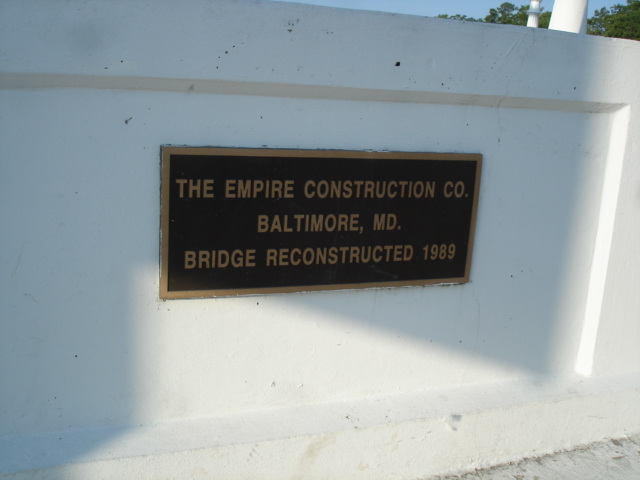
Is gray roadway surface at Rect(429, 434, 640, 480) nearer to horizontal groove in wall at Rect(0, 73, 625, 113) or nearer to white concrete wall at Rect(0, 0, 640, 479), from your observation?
white concrete wall at Rect(0, 0, 640, 479)

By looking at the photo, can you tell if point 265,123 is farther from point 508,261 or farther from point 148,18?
point 508,261

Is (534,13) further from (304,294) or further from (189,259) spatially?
(189,259)

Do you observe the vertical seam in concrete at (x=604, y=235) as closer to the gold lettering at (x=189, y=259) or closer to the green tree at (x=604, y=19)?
the gold lettering at (x=189, y=259)

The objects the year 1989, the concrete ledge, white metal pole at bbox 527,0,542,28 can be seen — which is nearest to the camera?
the concrete ledge

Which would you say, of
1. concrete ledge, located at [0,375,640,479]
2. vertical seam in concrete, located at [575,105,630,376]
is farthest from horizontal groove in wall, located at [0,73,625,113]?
concrete ledge, located at [0,375,640,479]

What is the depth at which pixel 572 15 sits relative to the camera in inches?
130

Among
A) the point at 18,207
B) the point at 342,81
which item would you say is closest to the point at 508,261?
the point at 342,81

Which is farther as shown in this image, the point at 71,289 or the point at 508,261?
the point at 508,261

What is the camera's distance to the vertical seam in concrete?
2.82m

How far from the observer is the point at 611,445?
9.67 feet

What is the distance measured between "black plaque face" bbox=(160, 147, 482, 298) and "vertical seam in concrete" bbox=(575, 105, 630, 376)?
2.23 feet

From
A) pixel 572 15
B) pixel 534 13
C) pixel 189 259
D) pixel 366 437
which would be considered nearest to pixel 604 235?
pixel 572 15

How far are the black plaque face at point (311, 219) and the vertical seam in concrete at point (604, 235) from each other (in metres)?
0.68

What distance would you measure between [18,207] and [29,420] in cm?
72
